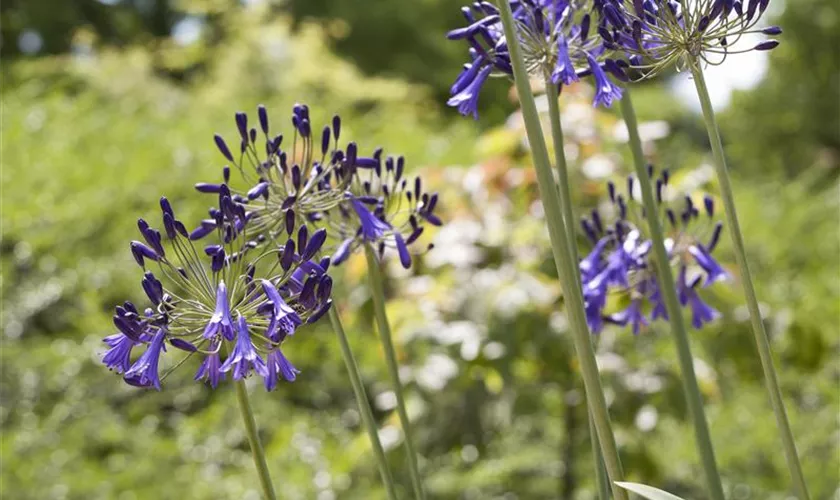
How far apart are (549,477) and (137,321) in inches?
140

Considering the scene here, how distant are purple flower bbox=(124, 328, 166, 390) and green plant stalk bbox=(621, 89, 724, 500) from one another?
0.70m

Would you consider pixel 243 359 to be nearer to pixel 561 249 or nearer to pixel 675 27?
pixel 561 249

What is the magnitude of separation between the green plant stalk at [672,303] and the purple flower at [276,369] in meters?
0.55

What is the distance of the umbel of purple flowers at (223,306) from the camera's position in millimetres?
1129

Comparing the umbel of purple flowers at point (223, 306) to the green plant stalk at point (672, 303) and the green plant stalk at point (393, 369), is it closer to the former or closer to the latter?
the green plant stalk at point (393, 369)

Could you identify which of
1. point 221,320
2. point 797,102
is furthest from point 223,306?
point 797,102

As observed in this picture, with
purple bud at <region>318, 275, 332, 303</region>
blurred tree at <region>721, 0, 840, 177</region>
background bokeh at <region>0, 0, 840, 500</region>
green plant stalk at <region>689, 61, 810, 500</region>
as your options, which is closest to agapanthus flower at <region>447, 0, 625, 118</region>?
green plant stalk at <region>689, 61, 810, 500</region>

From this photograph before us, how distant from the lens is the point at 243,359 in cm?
111

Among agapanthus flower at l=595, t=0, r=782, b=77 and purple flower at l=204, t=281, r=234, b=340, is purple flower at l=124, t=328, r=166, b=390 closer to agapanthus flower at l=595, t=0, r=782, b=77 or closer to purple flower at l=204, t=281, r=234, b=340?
purple flower at l=204, t=281, r=234, b=340

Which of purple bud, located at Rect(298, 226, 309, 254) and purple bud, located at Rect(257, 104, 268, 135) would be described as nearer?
purple bud, located at Rect(298, 226, 309, 254)

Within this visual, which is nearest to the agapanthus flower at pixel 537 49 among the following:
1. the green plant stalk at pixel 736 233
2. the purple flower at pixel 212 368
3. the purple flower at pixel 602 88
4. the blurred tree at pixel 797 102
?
the purple flower at pixel 602 88

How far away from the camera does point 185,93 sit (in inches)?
528

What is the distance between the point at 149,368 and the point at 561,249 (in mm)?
511

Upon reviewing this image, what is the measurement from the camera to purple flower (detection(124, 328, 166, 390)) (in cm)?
113
